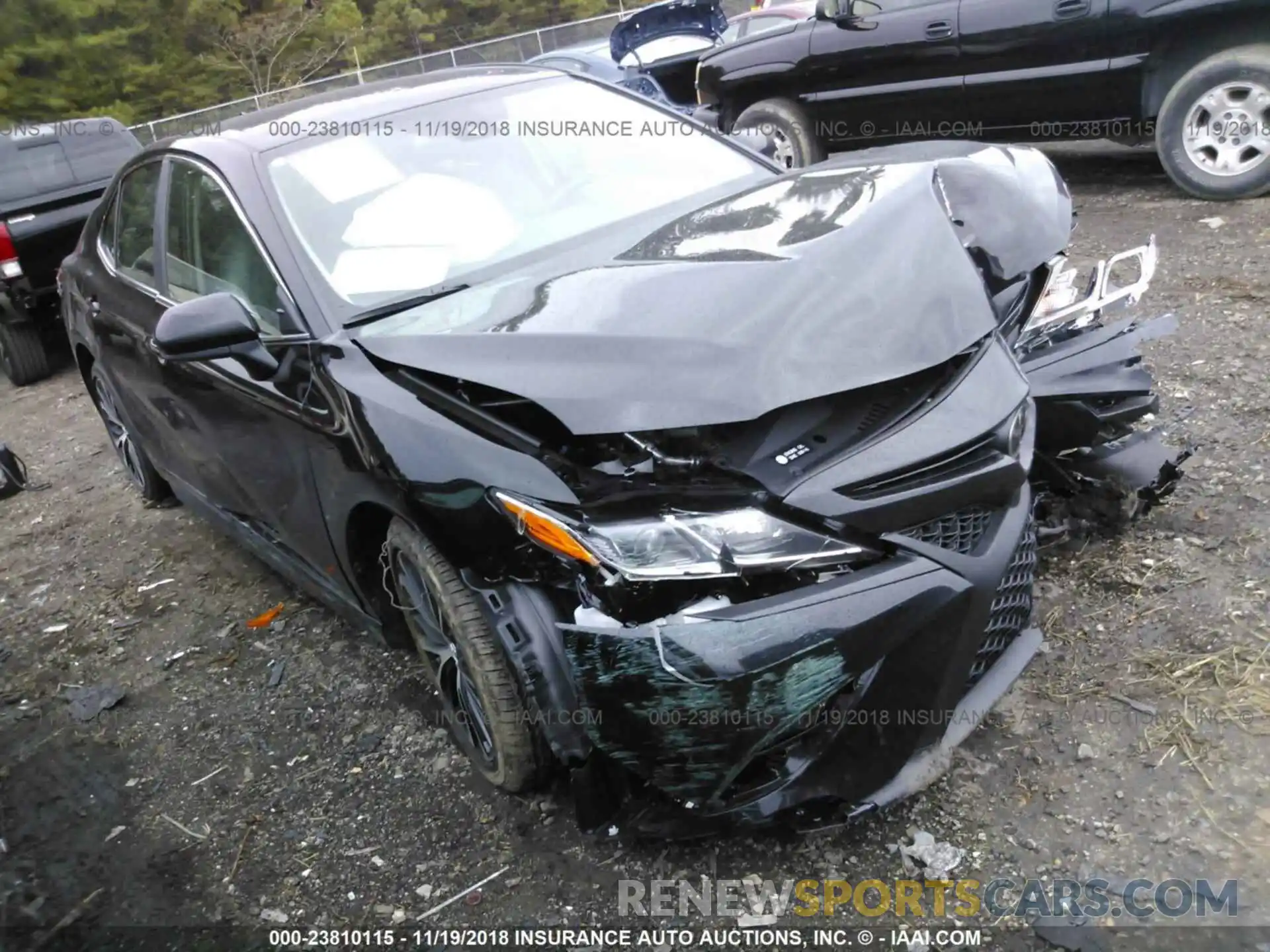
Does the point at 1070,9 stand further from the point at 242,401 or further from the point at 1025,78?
the point at 242,401

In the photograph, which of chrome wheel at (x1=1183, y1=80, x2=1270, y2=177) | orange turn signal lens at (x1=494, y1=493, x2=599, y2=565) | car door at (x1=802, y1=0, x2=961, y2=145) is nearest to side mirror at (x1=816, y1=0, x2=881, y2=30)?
car door at (x1=802, y1=0, x2=961, y2=145)

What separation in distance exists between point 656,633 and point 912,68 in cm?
605

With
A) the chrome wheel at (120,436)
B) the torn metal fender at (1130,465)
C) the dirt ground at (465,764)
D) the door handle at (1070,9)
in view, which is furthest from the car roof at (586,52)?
the torn metal fender at (1130,465)

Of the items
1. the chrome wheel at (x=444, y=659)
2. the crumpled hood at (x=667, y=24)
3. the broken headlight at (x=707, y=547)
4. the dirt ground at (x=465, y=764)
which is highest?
the crumpled hood at (x=667, y=24)

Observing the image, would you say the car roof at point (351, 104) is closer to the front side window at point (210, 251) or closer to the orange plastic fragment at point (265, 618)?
the front side window at point (210, 251)

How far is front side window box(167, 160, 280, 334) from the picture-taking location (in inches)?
110

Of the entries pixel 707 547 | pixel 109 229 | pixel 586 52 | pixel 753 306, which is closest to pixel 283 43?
pixel 586 52

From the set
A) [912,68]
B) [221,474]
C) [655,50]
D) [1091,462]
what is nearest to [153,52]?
[655,50]

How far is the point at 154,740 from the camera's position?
316 cm

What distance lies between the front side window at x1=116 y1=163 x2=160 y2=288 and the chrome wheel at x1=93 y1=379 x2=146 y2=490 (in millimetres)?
881

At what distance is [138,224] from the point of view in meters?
3.77

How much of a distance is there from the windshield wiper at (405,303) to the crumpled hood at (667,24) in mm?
8179

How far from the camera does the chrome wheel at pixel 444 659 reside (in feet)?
8.01

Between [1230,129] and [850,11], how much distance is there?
2577 millimetres
